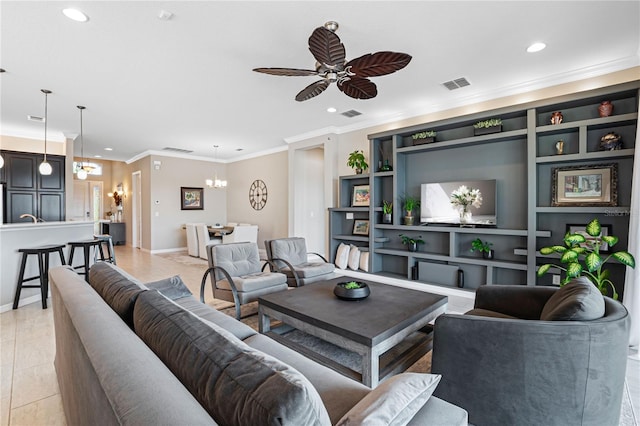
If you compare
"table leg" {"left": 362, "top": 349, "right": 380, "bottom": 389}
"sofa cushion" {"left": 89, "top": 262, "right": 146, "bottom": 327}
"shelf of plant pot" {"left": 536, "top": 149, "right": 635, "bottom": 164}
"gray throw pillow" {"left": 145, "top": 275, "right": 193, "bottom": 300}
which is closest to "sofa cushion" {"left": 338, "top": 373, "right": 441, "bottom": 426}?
"table leg" {"left": 362, "top": 349, "right": 380, "bottom": 389}

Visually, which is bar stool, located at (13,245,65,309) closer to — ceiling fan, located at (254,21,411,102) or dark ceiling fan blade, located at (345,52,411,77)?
ceiling fan, located at (254,21,411,102)

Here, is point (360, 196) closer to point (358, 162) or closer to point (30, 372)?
point (358, 162)

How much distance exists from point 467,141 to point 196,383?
433 centimetres

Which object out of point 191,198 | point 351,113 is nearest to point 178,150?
point 191,198

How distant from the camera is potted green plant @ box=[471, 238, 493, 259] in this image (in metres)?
4.14

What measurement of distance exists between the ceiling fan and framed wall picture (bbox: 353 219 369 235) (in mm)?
2936

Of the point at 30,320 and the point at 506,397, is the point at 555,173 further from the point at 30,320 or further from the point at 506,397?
the point at 30,320

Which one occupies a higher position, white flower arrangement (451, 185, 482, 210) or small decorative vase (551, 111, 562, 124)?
small decorative vase (551, 111, 562, 124)

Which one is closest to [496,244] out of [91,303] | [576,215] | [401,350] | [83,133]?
[576,215]

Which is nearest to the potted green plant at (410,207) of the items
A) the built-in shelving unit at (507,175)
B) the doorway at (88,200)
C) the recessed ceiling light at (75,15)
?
the built-in shelving unit at (507,175)

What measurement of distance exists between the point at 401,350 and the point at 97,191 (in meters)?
12.4

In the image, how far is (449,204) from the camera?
4496 millimetres

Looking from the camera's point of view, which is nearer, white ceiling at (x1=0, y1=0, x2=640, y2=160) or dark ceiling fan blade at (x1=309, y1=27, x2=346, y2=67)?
dark ceiling fan blade at (x1=309, y1=27, x2=346, y2=67)

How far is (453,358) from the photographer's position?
1664 millimetres
